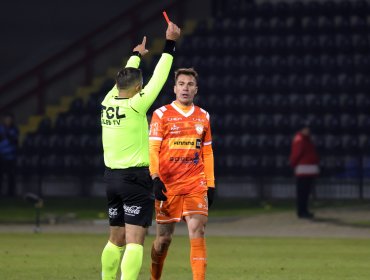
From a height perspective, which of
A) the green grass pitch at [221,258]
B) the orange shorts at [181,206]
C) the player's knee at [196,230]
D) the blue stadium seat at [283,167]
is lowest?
the green grass pitch at [221,258]

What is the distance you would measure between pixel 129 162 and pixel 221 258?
629 centimetres

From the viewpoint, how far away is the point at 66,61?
35.2m

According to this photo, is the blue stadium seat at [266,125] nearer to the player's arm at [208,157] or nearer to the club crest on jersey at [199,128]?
the player's arm at [208,157]

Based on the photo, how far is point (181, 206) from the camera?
12594mm

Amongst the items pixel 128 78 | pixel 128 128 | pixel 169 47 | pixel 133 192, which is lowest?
pixel 133 192

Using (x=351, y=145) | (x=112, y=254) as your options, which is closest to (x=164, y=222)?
(x=112, y=254)

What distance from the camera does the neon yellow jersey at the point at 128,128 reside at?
1140 centimetres

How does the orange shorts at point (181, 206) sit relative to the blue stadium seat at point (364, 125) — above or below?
below

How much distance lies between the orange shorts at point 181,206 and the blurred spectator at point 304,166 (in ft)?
41.9

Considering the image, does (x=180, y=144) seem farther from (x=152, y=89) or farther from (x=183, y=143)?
(x=152, y=89)

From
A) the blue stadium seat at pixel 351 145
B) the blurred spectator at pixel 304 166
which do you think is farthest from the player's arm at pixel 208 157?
the blue stadium seat at pixel 351 145

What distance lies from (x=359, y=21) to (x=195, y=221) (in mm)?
22280

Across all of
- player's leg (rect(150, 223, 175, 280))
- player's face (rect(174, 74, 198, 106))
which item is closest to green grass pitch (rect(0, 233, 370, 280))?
player's leg (rect(150, 223, 175, 280))

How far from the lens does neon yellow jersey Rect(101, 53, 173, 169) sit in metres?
11.4
